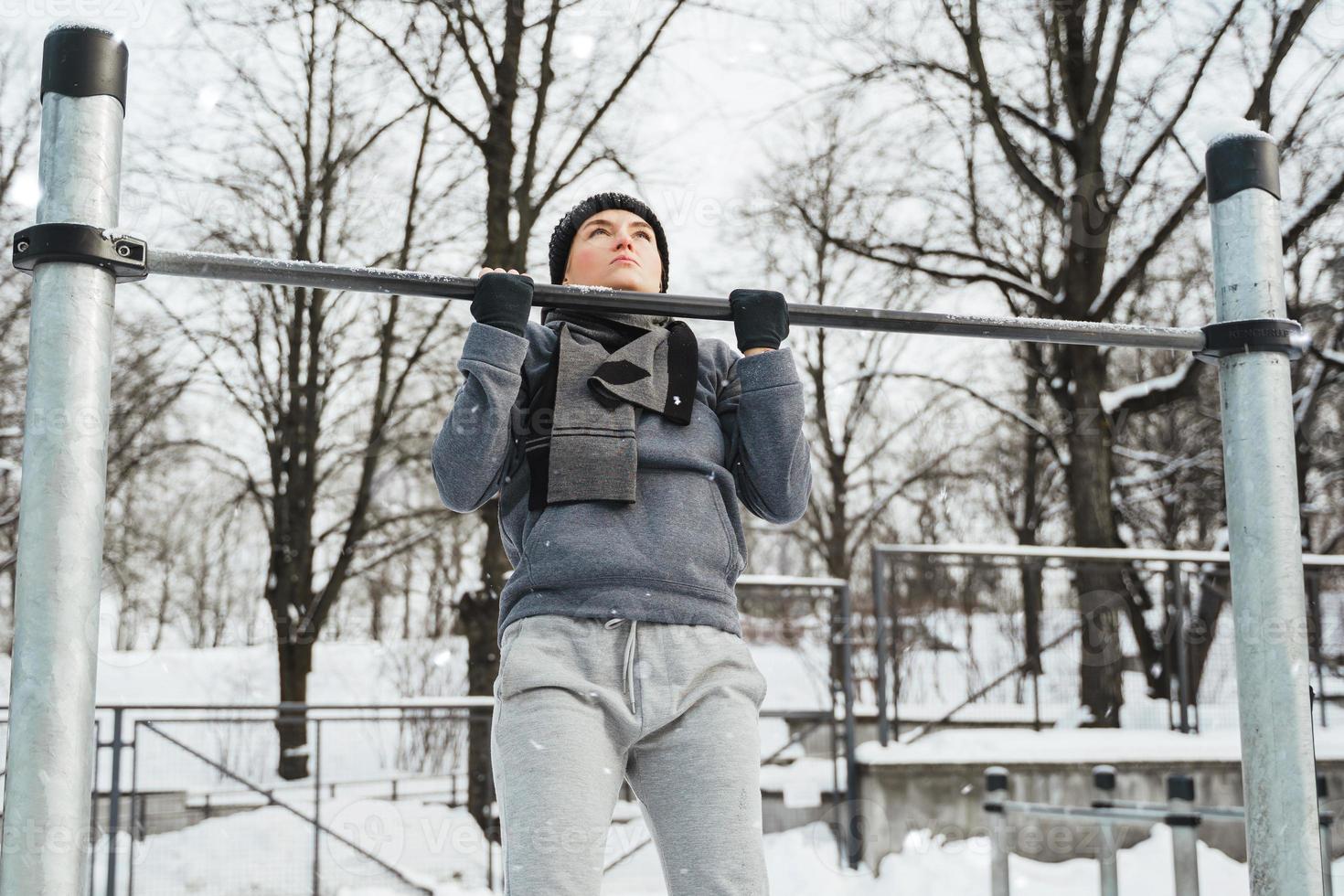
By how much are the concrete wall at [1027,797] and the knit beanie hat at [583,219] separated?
4.74m

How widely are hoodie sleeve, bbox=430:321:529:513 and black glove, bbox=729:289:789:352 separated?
1.00 ft

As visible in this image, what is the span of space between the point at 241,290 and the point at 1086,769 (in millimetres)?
7879

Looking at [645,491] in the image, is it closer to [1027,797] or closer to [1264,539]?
[1264,539]

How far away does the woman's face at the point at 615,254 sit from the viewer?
1819 mm

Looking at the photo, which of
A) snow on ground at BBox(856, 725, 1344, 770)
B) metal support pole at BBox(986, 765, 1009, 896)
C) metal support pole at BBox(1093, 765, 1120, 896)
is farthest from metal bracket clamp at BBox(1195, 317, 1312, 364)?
snow on ground at BBox(856, 725, 1344, 770)

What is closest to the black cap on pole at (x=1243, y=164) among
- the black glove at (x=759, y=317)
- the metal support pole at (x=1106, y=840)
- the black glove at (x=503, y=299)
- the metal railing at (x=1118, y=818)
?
the black glove at (x=759, y=317)

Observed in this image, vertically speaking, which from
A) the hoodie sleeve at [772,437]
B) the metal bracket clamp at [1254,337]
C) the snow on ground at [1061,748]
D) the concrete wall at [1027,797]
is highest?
the metal bracket clamp at [1254,337]

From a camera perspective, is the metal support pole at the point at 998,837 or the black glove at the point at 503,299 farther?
the metal support pole at the point at 998,837

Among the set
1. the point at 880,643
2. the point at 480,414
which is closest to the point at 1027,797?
the point at 880,643

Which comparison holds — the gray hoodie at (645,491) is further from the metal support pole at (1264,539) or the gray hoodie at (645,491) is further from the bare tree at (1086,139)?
the bare tree at (1086,139)

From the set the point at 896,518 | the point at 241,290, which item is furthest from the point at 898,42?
the point at 896,518

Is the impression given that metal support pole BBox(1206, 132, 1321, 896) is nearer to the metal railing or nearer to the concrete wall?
the metal railing

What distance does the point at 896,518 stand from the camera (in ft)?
62.1

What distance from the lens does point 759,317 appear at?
1.65 metres
